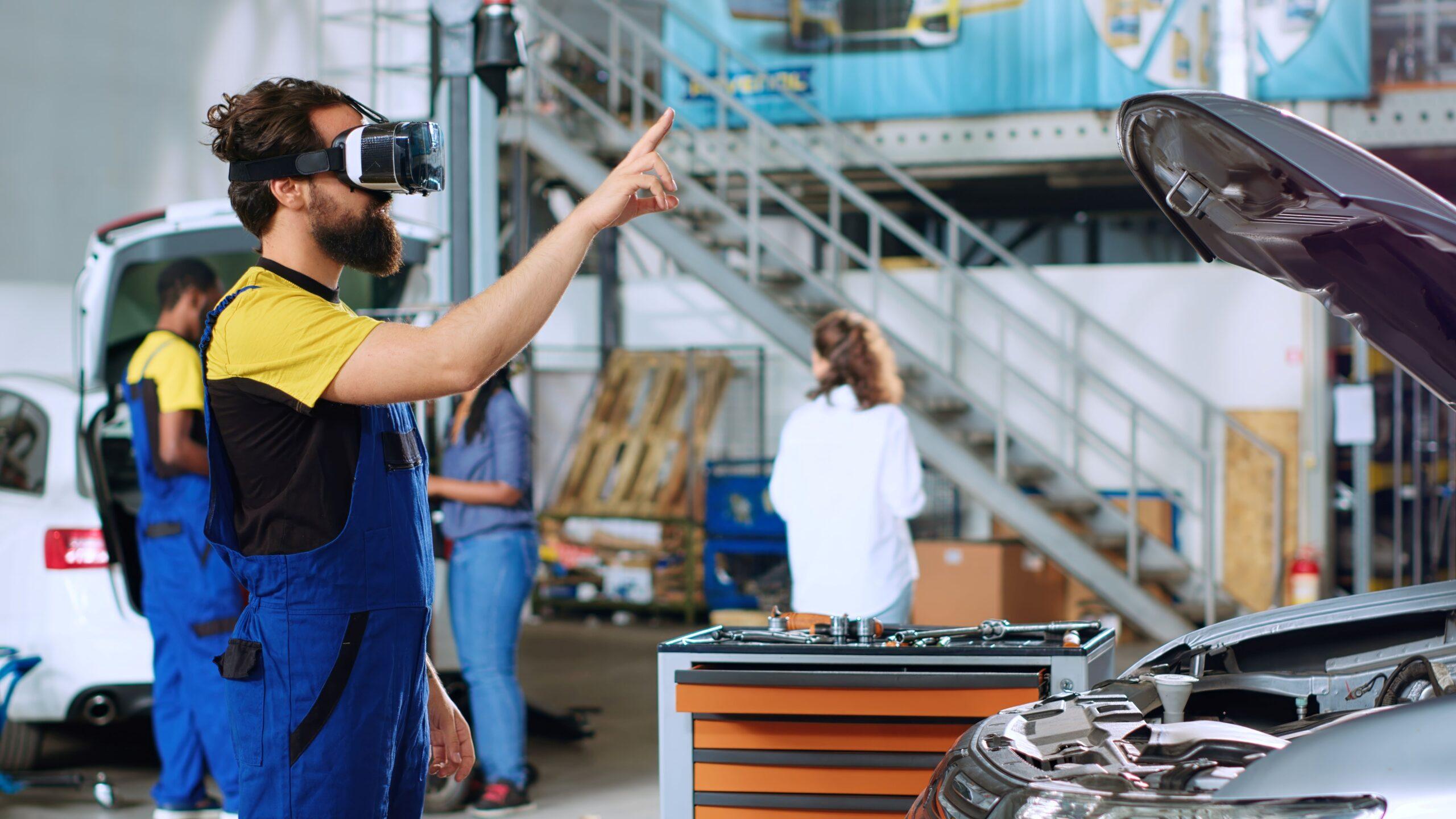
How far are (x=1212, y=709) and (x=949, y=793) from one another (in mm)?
759

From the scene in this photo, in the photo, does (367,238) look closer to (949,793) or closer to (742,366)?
(949,793)

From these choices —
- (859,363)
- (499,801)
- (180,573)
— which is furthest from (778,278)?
(180,573)

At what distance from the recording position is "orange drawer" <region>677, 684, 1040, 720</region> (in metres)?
2.58

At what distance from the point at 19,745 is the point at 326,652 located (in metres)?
3.93

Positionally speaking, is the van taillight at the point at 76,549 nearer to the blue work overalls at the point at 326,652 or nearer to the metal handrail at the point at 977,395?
the blue work overalls at the point at 326,652

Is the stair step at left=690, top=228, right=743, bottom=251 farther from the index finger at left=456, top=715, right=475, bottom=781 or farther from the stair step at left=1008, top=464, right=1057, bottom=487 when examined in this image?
the index finger at left=456, top=715, right=475, bottom=781

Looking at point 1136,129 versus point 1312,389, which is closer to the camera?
point 1136,129

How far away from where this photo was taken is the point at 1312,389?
8.77 m

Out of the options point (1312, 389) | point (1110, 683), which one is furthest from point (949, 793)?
point (1312, 389)

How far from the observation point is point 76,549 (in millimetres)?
4641

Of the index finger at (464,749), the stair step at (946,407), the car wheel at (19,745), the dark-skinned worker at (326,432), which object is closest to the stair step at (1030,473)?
the stair step at (946,407)

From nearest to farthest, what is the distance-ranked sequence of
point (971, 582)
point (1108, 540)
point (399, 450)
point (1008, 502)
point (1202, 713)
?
point (399, 450), point (1202, 713), point (1008, 502), point (971, 582), point (1108, 540)

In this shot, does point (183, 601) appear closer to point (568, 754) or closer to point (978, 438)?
point (568, 754)

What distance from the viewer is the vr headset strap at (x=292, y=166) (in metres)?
1.85
